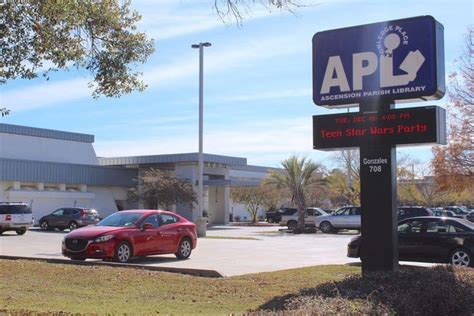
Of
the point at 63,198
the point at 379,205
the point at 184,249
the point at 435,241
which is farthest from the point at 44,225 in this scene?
the point at 379,205

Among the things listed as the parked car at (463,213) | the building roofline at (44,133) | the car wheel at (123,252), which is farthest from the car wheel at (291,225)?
the car wheel at (123,252)

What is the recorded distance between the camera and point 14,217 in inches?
1337

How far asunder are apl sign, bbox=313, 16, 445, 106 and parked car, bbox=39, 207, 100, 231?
102 feet

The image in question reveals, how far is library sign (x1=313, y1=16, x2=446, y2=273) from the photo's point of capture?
1069 cm

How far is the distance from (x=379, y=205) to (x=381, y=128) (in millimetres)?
1335

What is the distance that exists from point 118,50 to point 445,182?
30.8 metres

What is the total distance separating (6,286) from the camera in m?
11.2

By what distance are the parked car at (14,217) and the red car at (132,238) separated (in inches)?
715

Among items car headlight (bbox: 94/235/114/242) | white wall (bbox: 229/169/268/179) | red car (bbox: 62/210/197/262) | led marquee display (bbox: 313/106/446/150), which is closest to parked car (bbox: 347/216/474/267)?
red car (bbox: 62/210/197/262)

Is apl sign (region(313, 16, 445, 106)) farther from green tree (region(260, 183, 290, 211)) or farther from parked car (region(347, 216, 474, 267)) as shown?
green tree (region(260, 183, 290, 211))

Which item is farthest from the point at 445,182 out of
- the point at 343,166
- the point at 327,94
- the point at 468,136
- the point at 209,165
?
the point at 343,166

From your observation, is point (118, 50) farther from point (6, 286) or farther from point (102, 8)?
point (6, 286)

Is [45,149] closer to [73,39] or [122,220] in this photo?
[122,220]

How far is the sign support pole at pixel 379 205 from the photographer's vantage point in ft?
35.8
